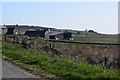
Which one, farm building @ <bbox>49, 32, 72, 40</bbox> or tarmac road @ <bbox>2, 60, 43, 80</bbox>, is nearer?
tarmac road @ <bbox>2, 60, 43, 80</bbox>

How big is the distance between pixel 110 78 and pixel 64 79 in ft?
5.27

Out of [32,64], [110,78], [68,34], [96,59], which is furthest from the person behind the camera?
[68,34]

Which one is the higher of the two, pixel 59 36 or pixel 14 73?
pixel 59 36

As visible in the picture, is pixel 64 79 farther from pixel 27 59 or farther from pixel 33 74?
pixel 27 59

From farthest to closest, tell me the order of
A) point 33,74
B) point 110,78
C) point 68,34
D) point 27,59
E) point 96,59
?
point 68,34, point 96,59, point 27,59, point 33,74, point 110,78

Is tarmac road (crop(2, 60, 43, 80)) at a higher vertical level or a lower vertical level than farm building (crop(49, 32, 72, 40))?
lower

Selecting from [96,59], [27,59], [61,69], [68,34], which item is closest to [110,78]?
[61,69]

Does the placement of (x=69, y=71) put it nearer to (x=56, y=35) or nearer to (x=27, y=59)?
(x=27, y=59)

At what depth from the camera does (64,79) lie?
9875mm

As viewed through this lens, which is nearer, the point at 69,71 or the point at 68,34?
the point at 69,71

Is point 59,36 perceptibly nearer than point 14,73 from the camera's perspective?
No

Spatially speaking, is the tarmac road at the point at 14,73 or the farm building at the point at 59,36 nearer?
the tarmac road at the point at 14,73

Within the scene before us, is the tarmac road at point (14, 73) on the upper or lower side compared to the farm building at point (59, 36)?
lower

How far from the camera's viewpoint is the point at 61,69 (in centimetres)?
1155
